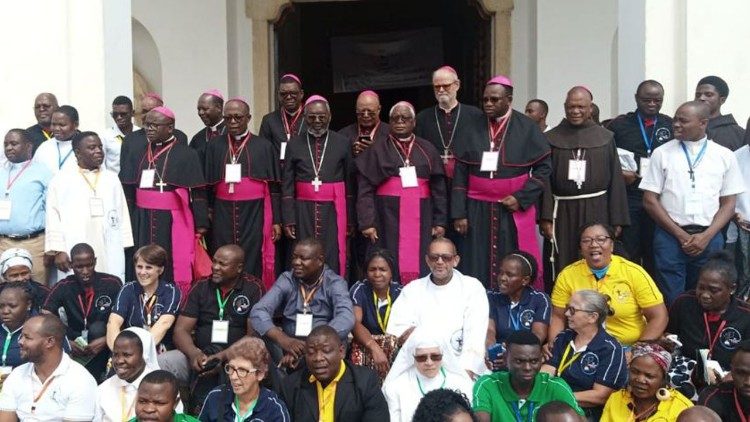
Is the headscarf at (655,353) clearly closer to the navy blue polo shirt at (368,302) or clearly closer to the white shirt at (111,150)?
the navy blue polo shirt at (368,302)

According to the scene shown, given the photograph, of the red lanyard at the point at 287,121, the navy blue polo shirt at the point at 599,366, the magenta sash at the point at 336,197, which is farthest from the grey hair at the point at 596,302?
A: the red lanyard at the point at 287,121

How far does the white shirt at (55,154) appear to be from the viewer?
9008 mm

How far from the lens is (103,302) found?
8.08m

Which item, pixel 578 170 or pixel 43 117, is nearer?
pixel 578 170

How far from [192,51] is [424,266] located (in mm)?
4894

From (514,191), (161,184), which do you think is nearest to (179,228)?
(161,184)

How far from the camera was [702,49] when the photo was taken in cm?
920

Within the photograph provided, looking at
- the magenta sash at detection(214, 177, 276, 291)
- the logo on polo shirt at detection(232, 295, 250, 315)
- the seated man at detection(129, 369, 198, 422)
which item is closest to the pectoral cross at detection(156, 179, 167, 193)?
the magenta sash at detection(214, 177, 276, 291)

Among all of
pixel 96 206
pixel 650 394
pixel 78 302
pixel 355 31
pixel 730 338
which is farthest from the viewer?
pixel 355 31

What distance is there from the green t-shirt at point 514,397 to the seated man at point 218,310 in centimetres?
190

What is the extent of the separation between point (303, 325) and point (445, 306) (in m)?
0.91

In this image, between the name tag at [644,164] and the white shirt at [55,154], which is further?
the white shirt at [55,154]

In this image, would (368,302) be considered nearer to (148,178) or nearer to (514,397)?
(514,397)

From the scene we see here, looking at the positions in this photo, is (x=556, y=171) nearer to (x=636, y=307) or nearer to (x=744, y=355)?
(x=636, y=307)
